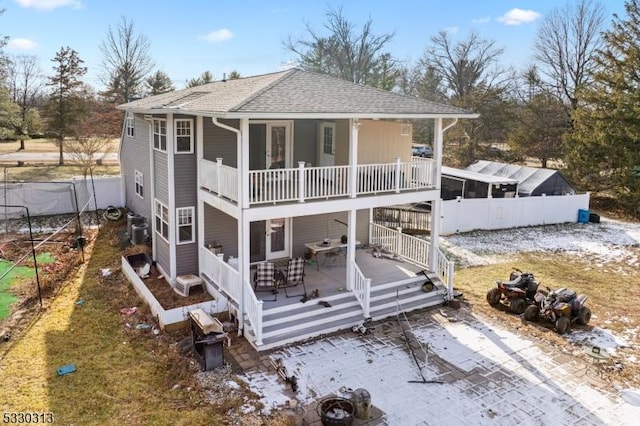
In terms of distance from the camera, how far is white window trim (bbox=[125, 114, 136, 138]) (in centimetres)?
1903

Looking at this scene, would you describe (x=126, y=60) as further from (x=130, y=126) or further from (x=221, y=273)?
(x=221, y=273)

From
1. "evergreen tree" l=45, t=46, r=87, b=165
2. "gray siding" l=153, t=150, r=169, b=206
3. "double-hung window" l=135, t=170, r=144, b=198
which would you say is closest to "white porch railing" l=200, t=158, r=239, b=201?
"gray siding" l=153, t=150, r=169, b=206

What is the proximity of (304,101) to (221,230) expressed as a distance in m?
4.52

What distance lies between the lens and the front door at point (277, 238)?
14594 millimetres

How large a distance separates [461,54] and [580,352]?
4043cm

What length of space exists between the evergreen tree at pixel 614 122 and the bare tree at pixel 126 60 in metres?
38.3

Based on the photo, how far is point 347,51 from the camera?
4662cm

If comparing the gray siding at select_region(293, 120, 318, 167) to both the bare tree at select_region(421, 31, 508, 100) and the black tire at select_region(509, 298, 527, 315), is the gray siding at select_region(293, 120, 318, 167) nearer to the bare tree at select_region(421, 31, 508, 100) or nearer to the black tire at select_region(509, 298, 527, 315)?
the black tire at select_region(509, 298, 527, 315)

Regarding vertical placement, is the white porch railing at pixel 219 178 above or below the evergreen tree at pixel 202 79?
below

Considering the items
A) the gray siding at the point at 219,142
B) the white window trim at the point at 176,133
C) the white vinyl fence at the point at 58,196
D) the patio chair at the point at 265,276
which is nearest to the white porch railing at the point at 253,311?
the patio chair at the point at 265,276

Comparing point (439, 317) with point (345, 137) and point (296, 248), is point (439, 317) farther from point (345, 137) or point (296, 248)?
point (345, 137)

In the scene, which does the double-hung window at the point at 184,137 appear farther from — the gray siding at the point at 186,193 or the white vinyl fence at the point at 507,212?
the white vinyl fence at the point at 507,212

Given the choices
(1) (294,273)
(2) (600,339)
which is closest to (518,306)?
(2) (600,339)

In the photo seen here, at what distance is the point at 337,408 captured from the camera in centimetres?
815
